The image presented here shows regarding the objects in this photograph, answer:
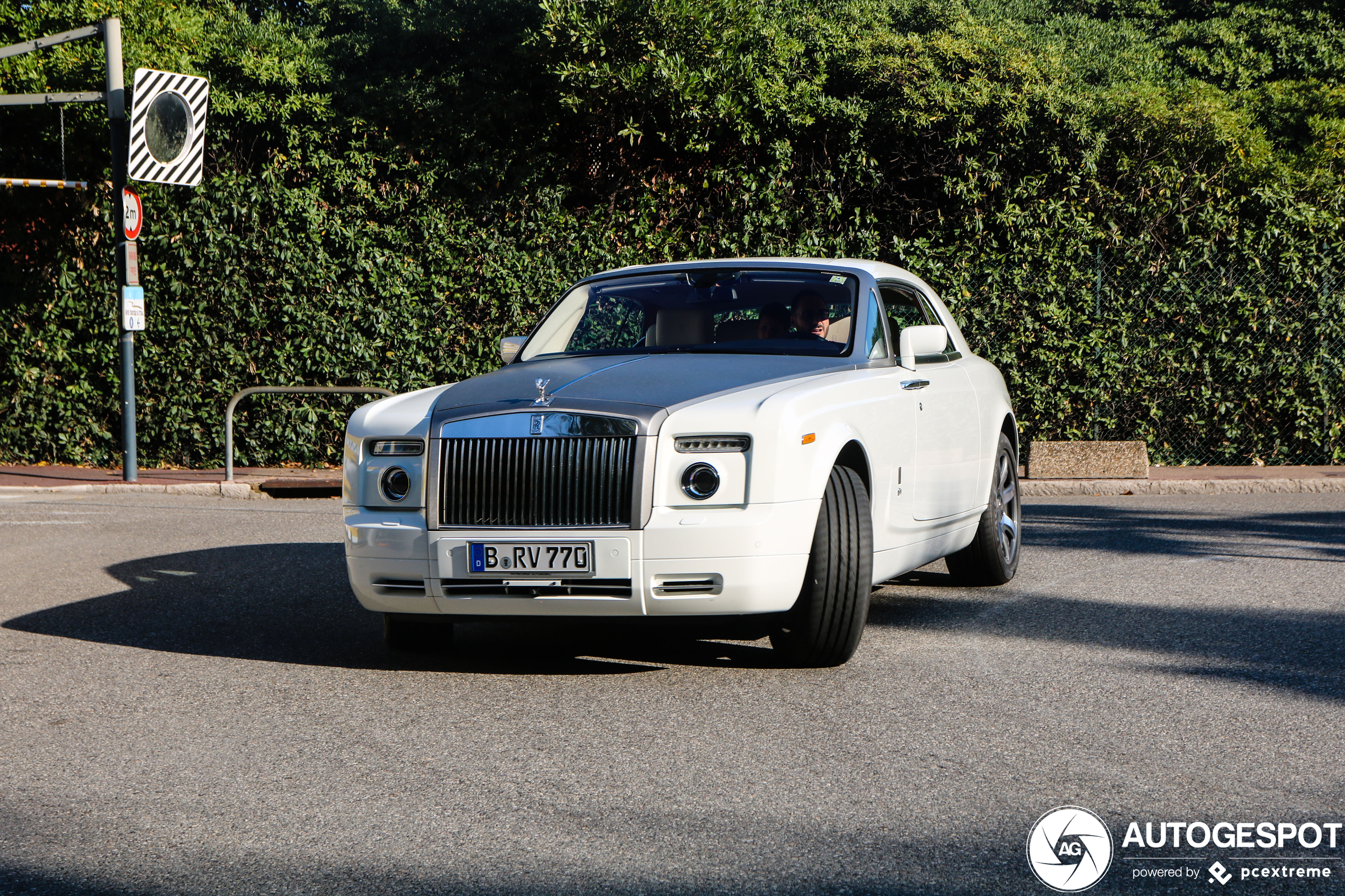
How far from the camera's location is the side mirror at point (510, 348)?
22.6 ft

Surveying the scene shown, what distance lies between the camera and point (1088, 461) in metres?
14.1

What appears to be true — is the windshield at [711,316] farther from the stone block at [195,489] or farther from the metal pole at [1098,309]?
the metal pole at [1098,309]

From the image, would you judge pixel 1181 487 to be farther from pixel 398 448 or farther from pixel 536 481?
pixel 398 448

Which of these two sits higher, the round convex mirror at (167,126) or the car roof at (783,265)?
the round convex mirror at (167,126)

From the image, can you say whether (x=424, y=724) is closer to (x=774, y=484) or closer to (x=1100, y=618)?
(x=774, y=484)

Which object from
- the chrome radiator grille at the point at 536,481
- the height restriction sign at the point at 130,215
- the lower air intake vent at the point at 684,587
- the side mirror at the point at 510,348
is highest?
the height restriction sign at the point at 130,215

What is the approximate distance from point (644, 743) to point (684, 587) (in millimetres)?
811

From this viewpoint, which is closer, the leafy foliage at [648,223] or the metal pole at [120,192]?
the metal pole at [120,192]

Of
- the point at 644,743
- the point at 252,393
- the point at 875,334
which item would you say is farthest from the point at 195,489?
the point at 644,743

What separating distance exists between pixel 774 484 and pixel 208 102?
12.3 metres

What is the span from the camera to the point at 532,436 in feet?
17.4

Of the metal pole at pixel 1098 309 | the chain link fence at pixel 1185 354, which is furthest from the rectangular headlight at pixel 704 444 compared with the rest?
the metal pole at pixel 1098 309

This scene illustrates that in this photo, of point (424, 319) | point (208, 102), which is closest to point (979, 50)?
point (424, 319)

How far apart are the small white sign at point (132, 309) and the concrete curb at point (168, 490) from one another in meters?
1.74
